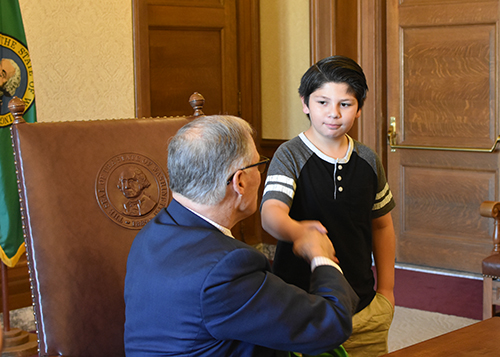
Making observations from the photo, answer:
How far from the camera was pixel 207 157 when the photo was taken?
44.4 inches

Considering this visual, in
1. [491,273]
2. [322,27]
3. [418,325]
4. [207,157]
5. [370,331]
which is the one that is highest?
[322,27]

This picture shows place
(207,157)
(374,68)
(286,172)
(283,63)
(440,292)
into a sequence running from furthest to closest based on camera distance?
1. (283,63)
2. (374,68)
3. (440,292)
4. (286,172)
5. (207,157)

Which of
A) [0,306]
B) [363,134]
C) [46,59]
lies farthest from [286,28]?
[0,306]

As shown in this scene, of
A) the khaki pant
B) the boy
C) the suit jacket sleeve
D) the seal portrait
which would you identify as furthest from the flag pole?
the suit jacket sleeve

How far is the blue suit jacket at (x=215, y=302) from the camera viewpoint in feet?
3.37

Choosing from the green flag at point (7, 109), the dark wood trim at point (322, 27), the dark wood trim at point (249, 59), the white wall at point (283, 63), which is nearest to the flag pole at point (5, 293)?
the green flag at point (7, 109)

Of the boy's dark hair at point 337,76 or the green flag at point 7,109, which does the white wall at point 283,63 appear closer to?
the green flag at point 7,109

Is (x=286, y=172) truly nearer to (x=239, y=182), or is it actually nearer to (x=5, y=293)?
(x=239, y=182)

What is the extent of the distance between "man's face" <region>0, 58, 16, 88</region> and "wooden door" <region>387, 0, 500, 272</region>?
8.98 ft

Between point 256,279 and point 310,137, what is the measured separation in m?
0.70

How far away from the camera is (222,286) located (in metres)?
1.02

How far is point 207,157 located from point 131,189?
24.9 inches

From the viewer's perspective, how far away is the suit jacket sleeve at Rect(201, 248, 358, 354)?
1021mm

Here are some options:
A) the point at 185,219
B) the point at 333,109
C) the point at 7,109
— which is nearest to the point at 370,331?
the point at 333,109
